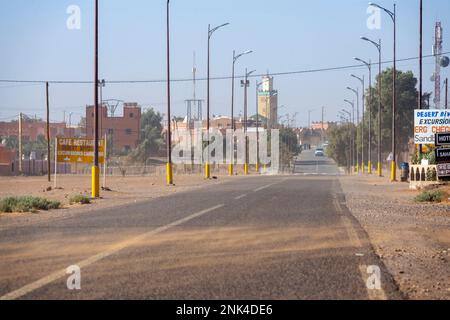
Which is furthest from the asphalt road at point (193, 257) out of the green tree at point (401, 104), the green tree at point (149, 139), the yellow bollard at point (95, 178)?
the green tree at point (149, 139)

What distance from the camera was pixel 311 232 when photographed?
14867mm

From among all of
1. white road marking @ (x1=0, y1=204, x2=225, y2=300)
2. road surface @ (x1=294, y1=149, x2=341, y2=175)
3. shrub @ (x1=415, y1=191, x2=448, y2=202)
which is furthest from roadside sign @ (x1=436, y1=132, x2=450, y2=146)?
road surface @ (x1=294, y1=149, x2=341, y2=175)

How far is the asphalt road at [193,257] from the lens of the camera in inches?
338

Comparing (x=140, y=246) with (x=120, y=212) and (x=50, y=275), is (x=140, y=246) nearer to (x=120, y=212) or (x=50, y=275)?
(x=50, y=275)

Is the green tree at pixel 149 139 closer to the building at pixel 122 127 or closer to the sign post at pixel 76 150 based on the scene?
the building at pixel 122 127

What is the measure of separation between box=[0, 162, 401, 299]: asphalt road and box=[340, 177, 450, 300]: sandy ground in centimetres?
33

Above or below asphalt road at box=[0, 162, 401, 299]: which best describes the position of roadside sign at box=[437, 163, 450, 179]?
above

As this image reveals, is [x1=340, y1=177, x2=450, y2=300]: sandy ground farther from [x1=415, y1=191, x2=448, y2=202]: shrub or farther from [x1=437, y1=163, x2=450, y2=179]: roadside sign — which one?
[x1=415, y1=191, x2=448, y2=202]: shrub

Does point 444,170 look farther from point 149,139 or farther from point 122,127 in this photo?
point 149,139

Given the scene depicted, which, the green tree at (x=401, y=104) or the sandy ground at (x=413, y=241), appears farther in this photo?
the green tree at (x=401, y=104)

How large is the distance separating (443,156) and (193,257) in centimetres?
1185

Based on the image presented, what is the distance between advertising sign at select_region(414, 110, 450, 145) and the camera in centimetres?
3691

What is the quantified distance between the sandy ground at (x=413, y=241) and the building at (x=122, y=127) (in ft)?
290

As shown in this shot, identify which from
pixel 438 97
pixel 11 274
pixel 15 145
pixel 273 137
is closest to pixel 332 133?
pixel 273 137
